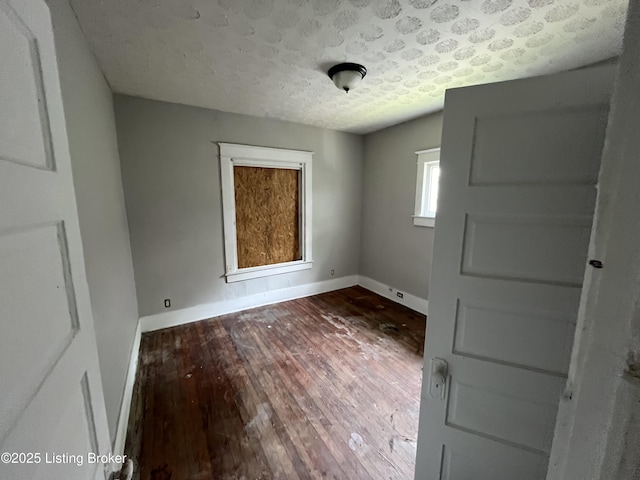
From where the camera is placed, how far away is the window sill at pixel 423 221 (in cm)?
308

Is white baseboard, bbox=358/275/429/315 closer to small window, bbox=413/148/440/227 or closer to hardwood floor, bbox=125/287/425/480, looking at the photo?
hardwood floor, bbox=125/287/425/480

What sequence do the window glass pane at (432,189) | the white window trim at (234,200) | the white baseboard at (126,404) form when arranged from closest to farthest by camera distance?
the white baseboard at (126,404) < the white window trim at (234,200) < the window glass pane at (432,189)

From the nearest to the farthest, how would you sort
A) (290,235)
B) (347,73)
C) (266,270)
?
(347,73) < (266,270) < (290,235)

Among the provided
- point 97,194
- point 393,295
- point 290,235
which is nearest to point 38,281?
point 97,194

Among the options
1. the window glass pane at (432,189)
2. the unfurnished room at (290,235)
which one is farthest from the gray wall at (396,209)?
the window glass pane at (432,189)

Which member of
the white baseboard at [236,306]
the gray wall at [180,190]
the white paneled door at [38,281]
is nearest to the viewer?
the white paneled door at [38,281]

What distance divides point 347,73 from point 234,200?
1941mm

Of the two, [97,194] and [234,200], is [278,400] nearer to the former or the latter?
[97,194]

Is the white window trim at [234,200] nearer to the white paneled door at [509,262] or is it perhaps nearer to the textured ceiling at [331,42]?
the textured ceiling at [331,42]

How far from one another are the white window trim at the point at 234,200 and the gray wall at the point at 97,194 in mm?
1132

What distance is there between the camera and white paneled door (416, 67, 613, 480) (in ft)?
2.50

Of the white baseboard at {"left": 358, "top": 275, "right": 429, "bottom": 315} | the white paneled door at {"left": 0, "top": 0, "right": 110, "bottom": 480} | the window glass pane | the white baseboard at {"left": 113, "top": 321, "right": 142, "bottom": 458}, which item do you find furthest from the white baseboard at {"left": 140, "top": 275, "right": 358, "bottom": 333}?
the white paneled door at {"left": 0, "top": 0, "right": 110, "bottom": 480}

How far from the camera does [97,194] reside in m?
1.48

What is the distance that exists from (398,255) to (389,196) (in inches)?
34.0
